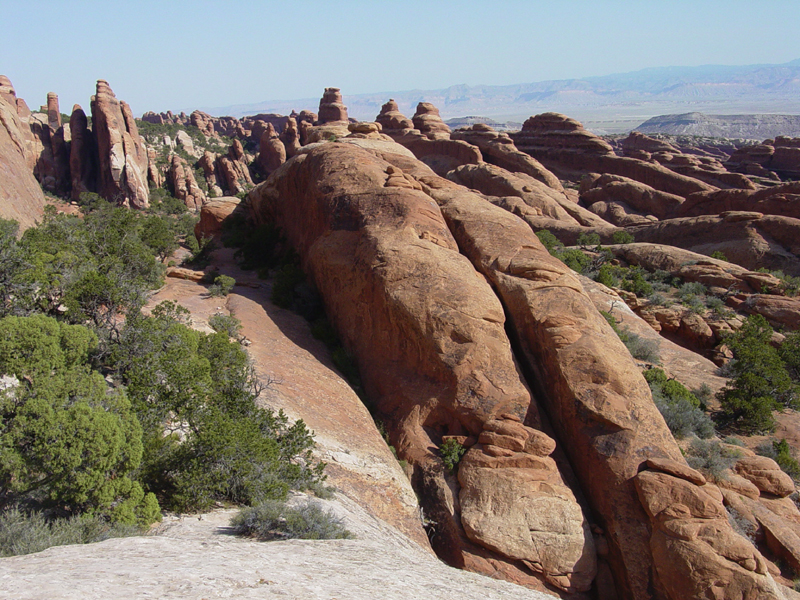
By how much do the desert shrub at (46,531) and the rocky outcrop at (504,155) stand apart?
55752 mm

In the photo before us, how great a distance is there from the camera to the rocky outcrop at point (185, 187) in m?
68.9

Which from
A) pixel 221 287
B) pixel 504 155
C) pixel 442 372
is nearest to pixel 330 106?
pixel 504 155

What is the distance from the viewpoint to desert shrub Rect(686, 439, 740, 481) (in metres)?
13.7

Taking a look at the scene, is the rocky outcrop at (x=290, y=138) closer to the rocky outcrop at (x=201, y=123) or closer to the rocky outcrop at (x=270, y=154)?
the rocky outcrop at (x=270, y=154)

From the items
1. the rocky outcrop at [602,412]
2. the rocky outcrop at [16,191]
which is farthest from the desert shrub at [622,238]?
the rocky outcrop at [16,191]

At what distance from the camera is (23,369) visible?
8938 millimetres

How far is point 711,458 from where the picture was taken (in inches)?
562

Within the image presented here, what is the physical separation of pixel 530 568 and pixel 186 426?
882 centimetres

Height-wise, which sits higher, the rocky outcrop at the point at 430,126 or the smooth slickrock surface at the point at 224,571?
the rocky outcrop at the point at 430,126

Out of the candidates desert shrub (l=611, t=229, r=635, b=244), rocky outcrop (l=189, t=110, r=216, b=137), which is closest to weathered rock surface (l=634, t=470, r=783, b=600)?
desert shrub (l=611, t=229, r=635, b=244)

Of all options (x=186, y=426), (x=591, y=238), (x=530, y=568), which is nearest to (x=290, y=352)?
(x=186, y=426)

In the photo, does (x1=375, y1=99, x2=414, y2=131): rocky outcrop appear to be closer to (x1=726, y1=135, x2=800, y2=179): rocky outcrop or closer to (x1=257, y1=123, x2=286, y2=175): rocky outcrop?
(x1=257, y1=123, x2=286, y2=175): rocky outcrop

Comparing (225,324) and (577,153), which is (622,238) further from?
(577,153)

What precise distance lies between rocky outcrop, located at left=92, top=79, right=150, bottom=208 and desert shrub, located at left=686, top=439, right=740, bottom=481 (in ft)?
213
